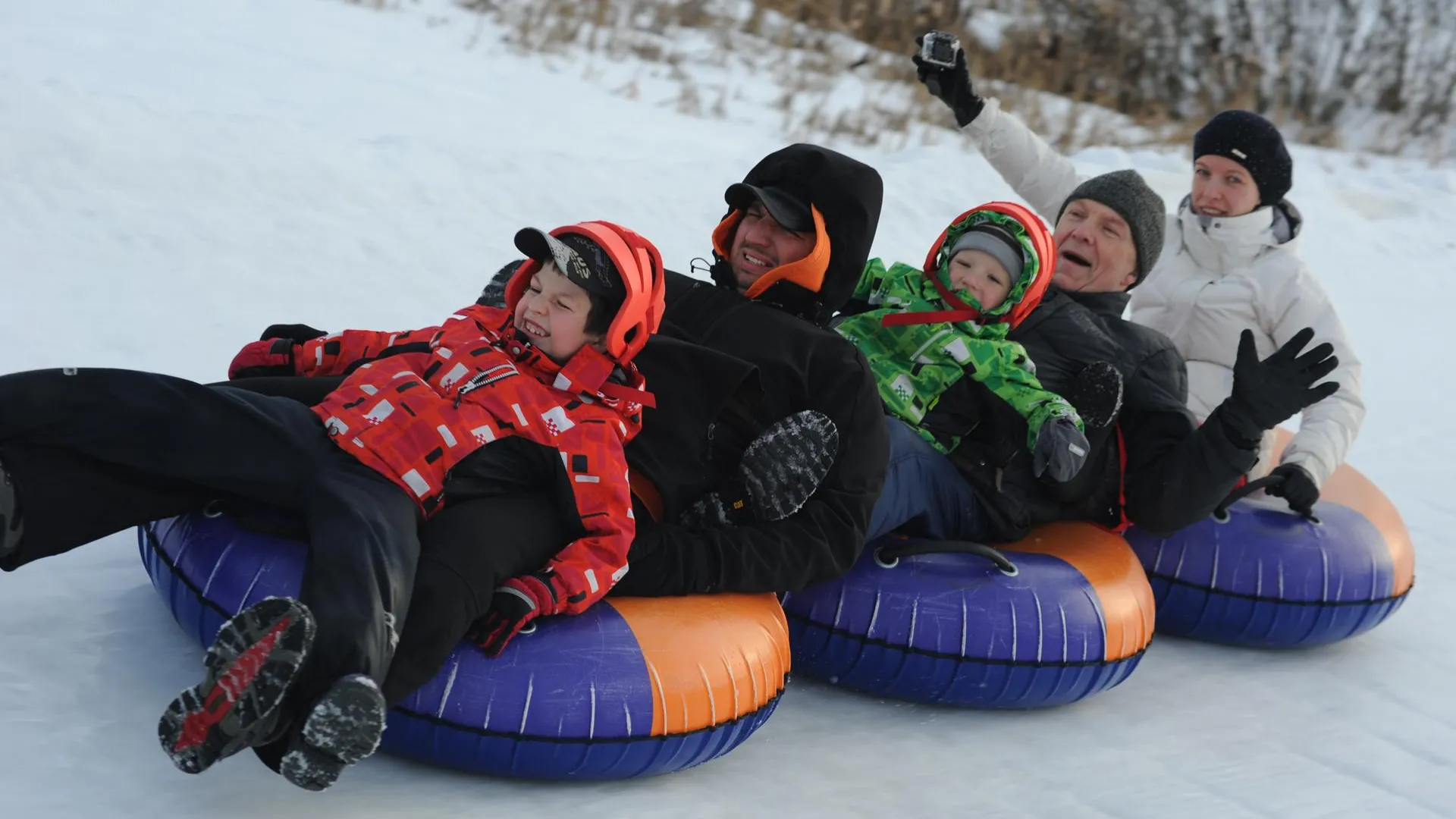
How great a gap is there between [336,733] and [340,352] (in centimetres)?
118

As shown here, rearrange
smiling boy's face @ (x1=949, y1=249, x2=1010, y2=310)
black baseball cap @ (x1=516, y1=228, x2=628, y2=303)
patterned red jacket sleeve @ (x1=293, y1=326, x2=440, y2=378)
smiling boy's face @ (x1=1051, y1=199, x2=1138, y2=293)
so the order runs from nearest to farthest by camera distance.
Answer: black baseball cap @ (x1=516, y1=228, x2=628, y2=303) → patterned red jacket sleeve @ (x1=293, y1=326, x2=440, y2=378) → smiling boy's face @ (x1=949, y1=249, x2=1010, y2=310) → smiling boy's face @ (x1=1051, y1=199, x2=1138, y2=293)

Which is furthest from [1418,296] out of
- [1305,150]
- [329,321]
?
[329,321]

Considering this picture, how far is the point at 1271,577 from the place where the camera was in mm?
3879

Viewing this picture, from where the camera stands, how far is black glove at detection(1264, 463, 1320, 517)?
157 inches

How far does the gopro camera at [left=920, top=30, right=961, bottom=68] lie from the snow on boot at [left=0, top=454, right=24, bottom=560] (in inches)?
111

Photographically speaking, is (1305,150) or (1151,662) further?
(1305,150)

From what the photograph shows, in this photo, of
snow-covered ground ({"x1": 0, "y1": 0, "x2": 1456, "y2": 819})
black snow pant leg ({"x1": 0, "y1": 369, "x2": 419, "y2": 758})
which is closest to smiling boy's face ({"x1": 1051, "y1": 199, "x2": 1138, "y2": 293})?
snow-covered ground ({"x1": 0, "y1": 0, "x2": 1456, "y2": 819})

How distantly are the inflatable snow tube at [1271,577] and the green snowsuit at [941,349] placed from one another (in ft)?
2.62

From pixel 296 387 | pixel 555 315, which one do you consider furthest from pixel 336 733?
pixel 296 387

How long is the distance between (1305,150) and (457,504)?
9.10 metres

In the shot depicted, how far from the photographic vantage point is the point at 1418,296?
27.1 ft

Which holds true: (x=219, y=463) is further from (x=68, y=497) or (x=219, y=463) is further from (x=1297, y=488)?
(x=1297, y=488)

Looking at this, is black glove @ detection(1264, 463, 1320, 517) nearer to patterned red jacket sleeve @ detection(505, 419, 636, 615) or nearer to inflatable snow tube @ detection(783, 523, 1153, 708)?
inflatable snow tube @ detection(783, 523, 1153, 708)

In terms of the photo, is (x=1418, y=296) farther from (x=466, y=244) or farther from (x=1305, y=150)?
(x=466, y=244)
